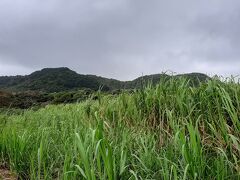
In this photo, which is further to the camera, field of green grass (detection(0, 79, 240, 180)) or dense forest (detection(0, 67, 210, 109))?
dense forest (detection(0, 67, 210, 109))

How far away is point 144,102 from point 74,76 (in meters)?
74.8

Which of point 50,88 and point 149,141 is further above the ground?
point 50,88

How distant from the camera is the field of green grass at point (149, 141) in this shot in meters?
3.33

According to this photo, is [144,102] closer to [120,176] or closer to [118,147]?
[118,147]

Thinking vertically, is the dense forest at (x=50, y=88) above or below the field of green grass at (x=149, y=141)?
above

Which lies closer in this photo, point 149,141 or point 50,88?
point 149,141

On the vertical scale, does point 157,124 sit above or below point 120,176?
above

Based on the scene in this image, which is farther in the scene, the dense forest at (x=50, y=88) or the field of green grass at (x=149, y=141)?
the dense forest at (x=50, y=88)

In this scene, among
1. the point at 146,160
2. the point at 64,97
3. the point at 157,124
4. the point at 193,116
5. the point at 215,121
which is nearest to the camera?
the point at 146,160

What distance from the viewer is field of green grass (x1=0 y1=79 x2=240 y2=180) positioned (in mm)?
3330

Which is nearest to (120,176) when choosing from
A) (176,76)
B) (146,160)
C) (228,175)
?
(146,160)

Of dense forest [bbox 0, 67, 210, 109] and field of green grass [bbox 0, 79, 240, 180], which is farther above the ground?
dense forest [bbox 0, 67, 210, 109]

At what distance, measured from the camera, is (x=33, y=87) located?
65812mm

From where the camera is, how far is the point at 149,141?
4.33m
